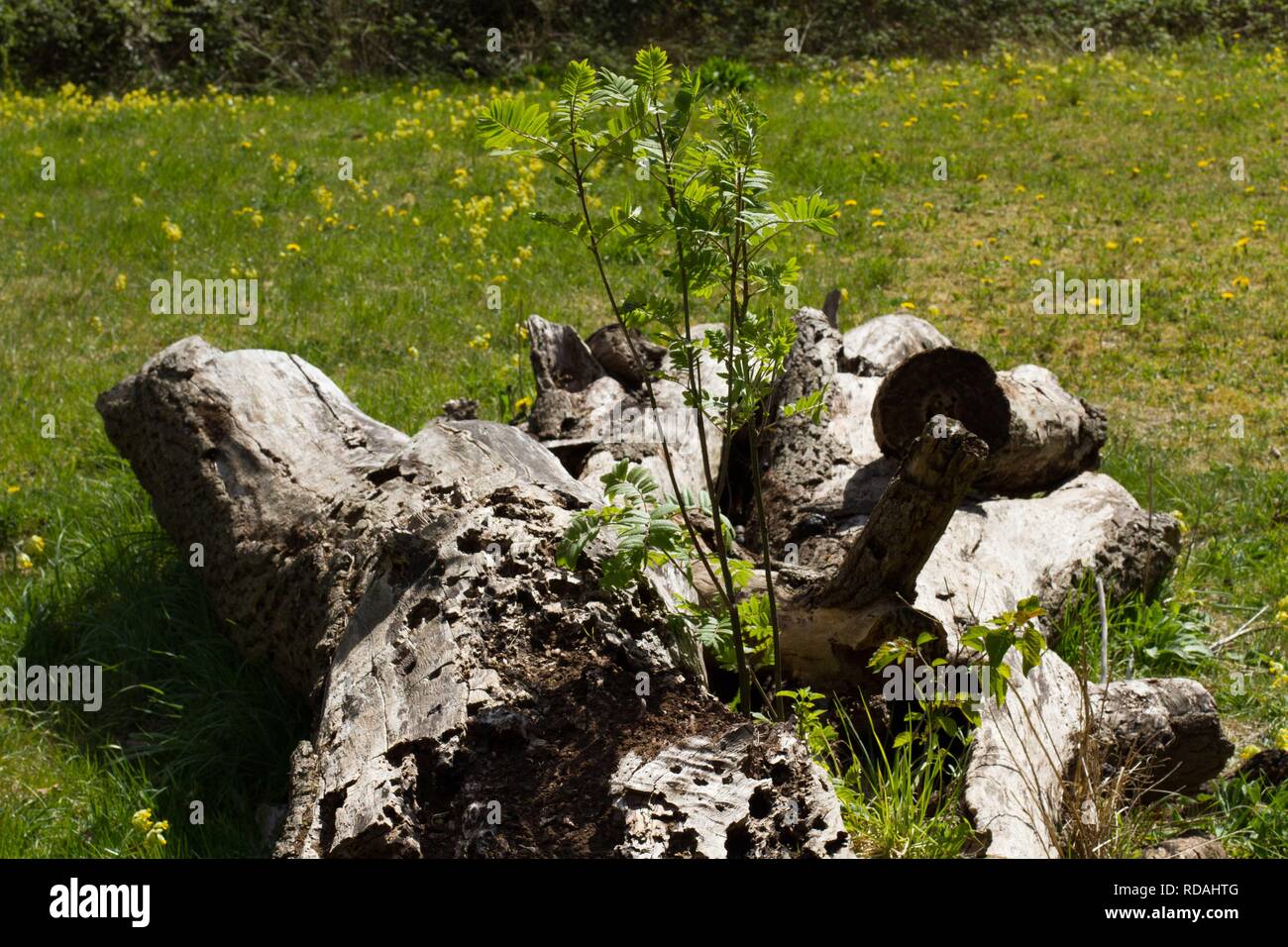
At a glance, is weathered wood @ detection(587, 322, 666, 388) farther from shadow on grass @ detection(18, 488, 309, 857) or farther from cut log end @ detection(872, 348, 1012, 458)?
shadow on grass @ detection(18, 488, 309, 857)

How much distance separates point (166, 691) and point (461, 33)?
12938 millimetres

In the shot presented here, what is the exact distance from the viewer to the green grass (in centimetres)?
489

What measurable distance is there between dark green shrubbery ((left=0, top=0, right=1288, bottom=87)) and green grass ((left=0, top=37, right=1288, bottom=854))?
105cm

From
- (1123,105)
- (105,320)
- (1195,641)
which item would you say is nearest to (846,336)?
(1195,641)

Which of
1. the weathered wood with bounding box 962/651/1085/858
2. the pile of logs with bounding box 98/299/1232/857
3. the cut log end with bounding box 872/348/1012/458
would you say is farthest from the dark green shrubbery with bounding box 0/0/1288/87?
the weathered wood with bounding box 962/651/1085/858

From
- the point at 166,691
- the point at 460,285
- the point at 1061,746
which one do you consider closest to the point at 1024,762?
the point at 1061,746

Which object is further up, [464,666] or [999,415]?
[999,415]

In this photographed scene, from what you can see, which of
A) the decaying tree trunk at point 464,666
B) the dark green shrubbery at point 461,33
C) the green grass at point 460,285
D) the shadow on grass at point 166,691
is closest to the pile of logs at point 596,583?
the decaying tree trunk at point 464,666

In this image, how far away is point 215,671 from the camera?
196 inches

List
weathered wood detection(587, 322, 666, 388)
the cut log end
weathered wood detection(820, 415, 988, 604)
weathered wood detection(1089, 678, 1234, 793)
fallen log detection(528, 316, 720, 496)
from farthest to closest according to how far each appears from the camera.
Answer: weathered wood detection(587, 322, 666, 388) → fallen log detection(528, 316, 720, 496) → the cut log end → weathered wood detection(1089, 678, 1234, 793) → weathered wood detection(820, 415, 988, 604)

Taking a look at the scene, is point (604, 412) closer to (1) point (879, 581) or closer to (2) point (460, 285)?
(1) point (879, 581)

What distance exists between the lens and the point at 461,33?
16.2 meters

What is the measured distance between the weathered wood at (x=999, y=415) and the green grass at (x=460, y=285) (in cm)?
71
